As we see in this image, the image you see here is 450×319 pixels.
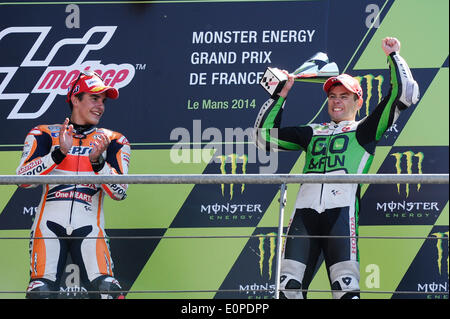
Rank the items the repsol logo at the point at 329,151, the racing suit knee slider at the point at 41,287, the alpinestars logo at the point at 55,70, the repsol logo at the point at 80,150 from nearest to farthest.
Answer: the racing suit knee slider at the point at 41,287 → the repsol logo at the point at 329,151 → the repsol logo at the point at 80,150 → the alpinestars logo at the point at 55,70

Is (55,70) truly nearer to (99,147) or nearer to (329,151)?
(99,147)

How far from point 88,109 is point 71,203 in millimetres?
463

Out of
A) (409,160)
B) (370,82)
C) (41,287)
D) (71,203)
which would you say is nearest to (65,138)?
(71,203)

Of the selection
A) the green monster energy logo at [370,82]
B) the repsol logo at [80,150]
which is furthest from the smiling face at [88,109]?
the green monster energy logo at [370,82]

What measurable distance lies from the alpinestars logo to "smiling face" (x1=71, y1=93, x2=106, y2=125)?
438mm

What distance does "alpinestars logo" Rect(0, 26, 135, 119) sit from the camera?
15.7 ft

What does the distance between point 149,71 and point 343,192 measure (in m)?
1.30

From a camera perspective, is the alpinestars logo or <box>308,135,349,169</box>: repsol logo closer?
<box>308,135,349,169</box>: repsol logo

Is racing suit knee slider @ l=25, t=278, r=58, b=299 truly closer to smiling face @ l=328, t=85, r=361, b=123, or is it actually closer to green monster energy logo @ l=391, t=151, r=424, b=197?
smiling face @ l=328, t=85, r=361, b=123

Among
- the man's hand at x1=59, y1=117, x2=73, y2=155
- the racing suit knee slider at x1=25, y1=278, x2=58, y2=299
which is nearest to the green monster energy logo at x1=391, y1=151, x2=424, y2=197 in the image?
the man's hand at x1=59, y1=117, x2=73, y2=155

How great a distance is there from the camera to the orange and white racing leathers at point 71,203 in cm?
399

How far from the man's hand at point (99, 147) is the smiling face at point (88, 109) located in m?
0.31

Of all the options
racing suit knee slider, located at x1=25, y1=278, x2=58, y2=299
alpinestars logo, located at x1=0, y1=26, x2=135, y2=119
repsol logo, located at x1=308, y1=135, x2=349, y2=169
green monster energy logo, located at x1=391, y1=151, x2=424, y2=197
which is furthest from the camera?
alpinestars logo, located at x1=0, y1=26, x2=135, y2=119

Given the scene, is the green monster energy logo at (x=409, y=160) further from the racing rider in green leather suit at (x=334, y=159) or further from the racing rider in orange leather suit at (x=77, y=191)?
the racing rider in orange leather suit at (x=77, y=191)
